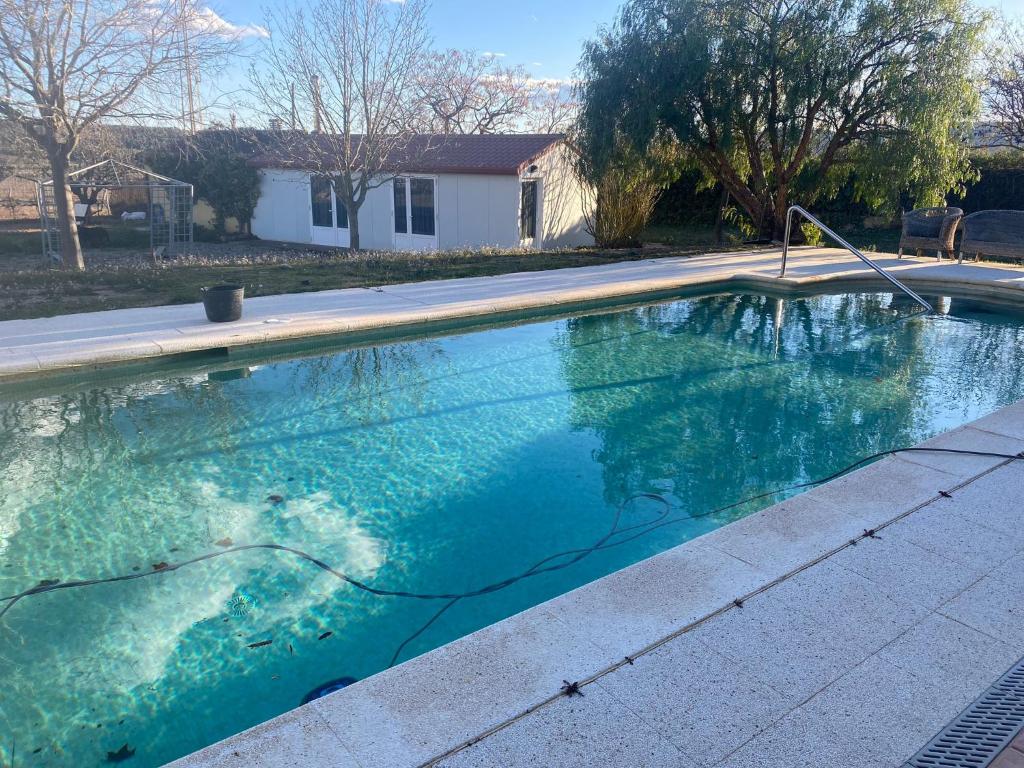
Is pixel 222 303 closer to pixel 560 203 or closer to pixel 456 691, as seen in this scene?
pixel 456 691

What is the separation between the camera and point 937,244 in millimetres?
13766

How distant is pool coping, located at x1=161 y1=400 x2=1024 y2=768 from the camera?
2502 mm

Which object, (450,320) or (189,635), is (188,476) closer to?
(189,635)

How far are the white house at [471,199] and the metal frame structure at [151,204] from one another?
289 cm

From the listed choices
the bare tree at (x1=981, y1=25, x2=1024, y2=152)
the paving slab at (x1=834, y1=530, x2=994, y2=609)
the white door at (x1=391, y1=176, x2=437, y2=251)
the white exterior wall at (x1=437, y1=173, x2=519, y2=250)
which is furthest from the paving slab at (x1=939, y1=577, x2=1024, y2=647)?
the bare tree at (x1=981, y1=25, x2=1024, y2=152)

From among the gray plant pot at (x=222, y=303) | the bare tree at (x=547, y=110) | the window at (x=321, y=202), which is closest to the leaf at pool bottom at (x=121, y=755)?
the gray plant pot at (x=222, y=303)

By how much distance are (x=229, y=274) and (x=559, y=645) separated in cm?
1062

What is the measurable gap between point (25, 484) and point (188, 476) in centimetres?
107

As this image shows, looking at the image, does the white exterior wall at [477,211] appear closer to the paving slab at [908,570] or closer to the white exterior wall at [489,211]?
the white exterior wall at [489,211]

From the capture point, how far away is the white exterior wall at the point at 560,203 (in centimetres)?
1728

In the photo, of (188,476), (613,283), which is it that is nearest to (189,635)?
(188,476)

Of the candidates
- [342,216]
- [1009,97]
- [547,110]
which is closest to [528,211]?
[342,216]

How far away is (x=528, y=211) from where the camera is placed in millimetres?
17203

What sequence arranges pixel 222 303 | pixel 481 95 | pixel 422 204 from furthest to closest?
1. pixel 481 95
2. pixel 422 204
3. pixel 222 303
